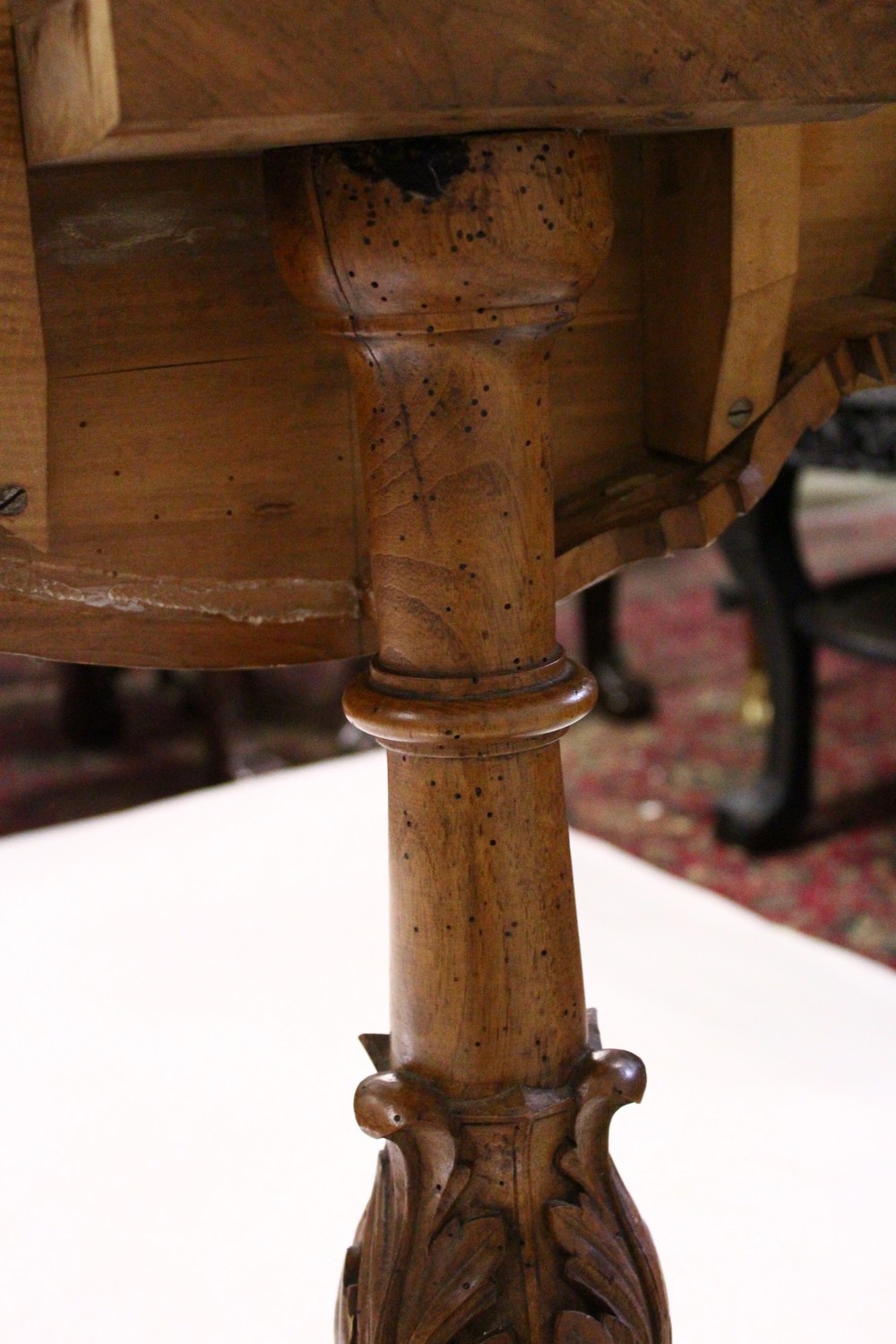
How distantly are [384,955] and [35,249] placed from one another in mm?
781

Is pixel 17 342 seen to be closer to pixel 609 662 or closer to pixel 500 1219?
pixel 500 1219

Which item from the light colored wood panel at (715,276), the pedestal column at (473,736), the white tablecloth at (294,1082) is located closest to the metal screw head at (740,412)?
the light colored wood panel at (715,276)

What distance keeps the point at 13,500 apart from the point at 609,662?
6.96ft

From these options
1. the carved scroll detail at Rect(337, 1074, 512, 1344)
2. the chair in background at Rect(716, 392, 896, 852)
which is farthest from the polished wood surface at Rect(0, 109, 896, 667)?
the chair in background at Rect(716, 392, 896, 852)

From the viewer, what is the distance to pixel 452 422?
56cm

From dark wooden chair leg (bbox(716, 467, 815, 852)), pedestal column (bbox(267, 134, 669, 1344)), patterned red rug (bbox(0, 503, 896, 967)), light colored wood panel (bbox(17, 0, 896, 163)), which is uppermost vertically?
light colored wood panel (bbox(17, 0, 896, 163))

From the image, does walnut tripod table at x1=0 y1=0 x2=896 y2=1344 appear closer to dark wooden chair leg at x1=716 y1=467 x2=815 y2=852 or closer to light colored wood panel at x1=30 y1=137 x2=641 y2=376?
light colored wood panel at x1=30 y1=137 x2=641 y2=376

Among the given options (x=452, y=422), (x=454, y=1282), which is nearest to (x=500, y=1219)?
(x=454, y=1282)

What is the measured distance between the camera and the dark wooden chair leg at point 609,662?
262cm

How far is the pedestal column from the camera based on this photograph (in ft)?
1.76

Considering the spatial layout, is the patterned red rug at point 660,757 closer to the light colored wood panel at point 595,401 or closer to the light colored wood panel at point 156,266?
the light colored wood panel at point 595,401

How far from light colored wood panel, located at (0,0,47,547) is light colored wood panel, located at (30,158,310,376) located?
29mm

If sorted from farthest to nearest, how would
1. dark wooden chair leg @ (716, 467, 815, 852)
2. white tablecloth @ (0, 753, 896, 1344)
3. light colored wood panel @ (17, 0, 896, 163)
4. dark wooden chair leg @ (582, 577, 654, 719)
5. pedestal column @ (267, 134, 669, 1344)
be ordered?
dark wooden chair leg @ (582, 577, 654, 719) → dark wooden chair leg @ (716, 467, 815, 852) → white tablecloth @ (0, 753, 896, 1344) → pedestal column @ (267, 134, 669, 1344) → light colored wood panel @ (17, 0, 896, 163)

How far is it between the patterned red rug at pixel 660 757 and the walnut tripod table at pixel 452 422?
1204mm
